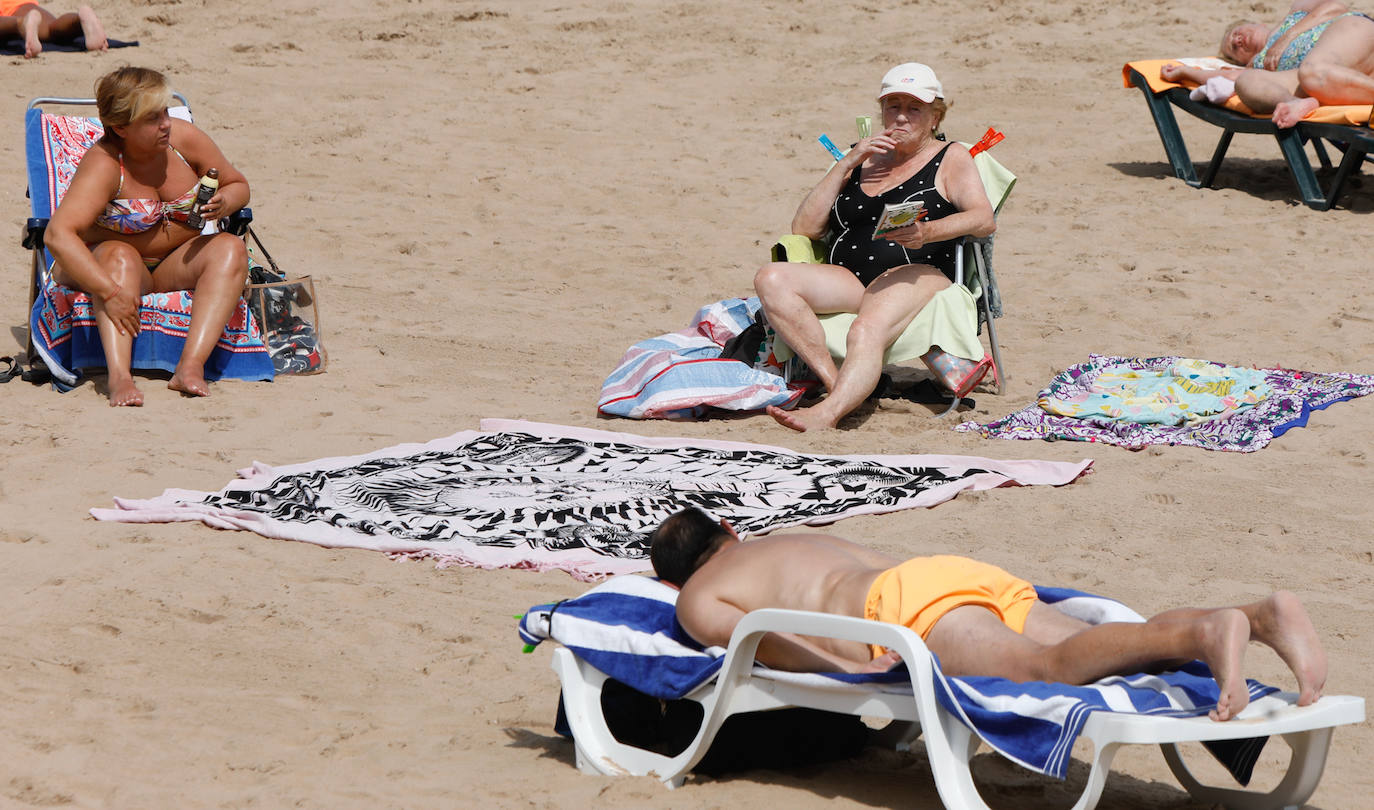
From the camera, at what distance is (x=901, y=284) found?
597 cm

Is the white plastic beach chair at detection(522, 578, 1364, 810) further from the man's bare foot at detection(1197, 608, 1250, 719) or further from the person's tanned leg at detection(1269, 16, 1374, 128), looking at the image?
the person's tanned leg at detection(1269, 16, 1374, 128)

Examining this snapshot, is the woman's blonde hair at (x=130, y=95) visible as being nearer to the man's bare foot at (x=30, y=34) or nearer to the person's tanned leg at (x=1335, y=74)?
the man's bare foot at (x=30, y=34)

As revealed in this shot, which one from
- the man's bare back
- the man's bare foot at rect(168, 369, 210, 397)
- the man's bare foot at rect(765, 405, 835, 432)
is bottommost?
the man's bare foot at rect(168, 369, 210, 397)

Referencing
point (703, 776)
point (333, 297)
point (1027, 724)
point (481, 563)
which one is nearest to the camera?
point (1027, 724)

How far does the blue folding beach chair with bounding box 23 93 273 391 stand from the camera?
6.20 metres

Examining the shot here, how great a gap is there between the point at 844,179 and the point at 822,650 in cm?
364

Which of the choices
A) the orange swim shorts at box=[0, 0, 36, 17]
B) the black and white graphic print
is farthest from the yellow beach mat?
the orange swim shorts at box=[0, 0, 36, 17]

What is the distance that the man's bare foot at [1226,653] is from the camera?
2375 mm

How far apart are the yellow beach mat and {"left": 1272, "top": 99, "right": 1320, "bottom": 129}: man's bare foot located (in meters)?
0.03

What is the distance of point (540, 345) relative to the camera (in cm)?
711

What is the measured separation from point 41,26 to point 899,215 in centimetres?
815

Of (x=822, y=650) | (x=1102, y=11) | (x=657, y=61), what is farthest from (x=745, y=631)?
(x=1102, y=11)

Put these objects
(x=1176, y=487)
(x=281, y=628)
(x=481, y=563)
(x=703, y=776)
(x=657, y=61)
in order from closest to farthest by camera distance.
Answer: (x=703, y=776) → (x=281, y=628) → (x=481, y=563) → (x=1176, y=487) → (x=657, y=61)

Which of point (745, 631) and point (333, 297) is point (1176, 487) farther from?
point (333, 297)
